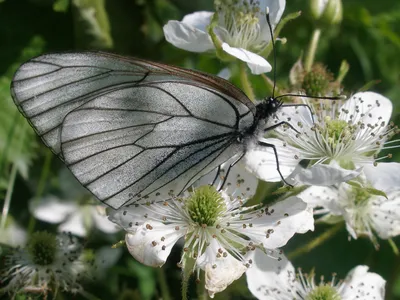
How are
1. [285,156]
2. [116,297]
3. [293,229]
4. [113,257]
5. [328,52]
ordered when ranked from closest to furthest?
[293,229] < [285,156] < [116,297] < [113,257] < [328,52]

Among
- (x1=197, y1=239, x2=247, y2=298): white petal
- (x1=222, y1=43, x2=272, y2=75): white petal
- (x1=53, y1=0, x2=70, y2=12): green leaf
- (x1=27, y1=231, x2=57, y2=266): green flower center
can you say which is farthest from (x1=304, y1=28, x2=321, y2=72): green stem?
(x1=27, y1=231, x2=57, y2=266): green flower center

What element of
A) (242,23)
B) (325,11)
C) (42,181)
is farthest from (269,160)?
(42,181)

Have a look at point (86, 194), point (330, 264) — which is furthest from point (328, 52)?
point (86, 194)

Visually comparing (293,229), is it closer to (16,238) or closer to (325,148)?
(325,148)

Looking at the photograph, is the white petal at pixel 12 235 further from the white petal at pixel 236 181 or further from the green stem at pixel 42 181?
the white petal at pixel 236 181

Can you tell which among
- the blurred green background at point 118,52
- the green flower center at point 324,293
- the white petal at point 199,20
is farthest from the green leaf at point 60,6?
the green flower center at point 324,293

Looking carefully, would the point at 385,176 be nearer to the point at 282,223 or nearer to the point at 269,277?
the point at 282,223

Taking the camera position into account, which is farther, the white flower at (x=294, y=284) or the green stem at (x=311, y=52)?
the green stem at (x=311, y=52)
